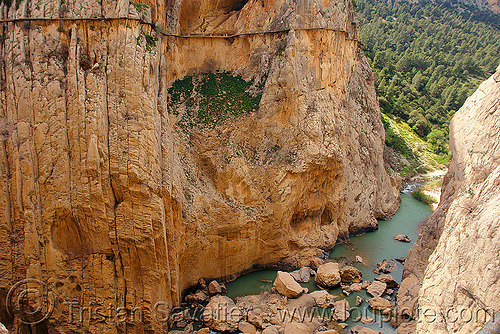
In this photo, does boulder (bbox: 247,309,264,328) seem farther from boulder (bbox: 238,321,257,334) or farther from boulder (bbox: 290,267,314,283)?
boulder (bbox: 290,267,314,283)

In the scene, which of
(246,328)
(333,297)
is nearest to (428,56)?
(333,297)

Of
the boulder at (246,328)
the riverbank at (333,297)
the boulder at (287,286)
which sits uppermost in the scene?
the boulder at (287,286)

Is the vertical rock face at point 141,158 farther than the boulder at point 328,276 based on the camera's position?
No

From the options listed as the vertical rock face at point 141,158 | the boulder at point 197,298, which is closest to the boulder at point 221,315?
the boulder at point 197,298

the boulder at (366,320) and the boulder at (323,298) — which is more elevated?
the boulder at (323,298)

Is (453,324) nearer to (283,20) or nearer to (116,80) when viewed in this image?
(116,80)

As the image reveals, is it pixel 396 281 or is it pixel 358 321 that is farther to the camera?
pixel 396 281

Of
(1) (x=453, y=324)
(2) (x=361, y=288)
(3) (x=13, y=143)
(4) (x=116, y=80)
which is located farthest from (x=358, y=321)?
(3) (x=13, y=143)

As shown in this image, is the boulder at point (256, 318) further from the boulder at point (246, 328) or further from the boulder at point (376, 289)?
the boulder at point (376, 289)
